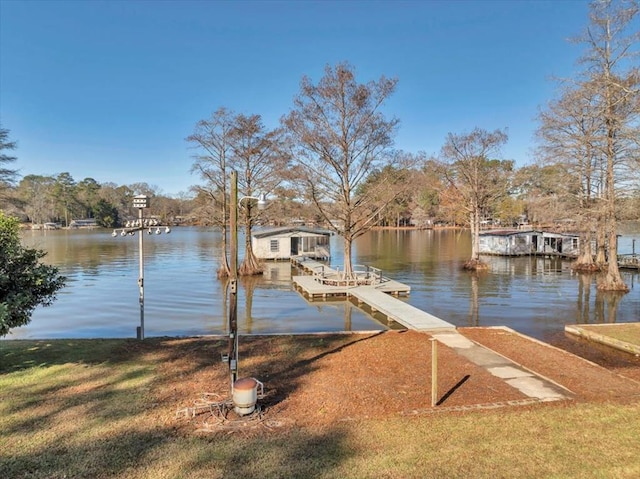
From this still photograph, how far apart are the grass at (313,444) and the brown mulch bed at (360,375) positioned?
15.7 inches

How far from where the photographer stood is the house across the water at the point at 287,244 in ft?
130

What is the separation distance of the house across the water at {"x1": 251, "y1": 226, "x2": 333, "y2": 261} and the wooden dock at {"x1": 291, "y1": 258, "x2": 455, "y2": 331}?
12.5m

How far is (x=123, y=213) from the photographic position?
111 metres

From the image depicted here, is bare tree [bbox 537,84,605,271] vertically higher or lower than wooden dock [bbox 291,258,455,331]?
higher

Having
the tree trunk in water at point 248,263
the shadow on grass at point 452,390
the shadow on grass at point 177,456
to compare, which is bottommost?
the shadow on grass at point 452,390

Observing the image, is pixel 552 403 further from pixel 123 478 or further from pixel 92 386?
pixel 92 386

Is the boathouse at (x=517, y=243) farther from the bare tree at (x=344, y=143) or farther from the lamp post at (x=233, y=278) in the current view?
the lamp post at (x=233, y=278)

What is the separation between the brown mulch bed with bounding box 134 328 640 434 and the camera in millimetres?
6809

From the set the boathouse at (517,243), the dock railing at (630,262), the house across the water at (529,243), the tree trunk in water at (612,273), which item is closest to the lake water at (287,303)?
the tree trunk in water at (612,273)

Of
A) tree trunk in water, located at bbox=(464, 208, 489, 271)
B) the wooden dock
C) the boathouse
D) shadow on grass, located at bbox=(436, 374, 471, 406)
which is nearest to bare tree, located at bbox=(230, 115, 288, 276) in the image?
the wooden dock

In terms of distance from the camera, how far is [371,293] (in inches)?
794

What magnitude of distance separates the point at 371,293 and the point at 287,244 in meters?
21.1

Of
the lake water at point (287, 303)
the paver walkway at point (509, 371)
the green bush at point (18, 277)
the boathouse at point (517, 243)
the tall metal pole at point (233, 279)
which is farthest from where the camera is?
the boathouse at point (517, 243)

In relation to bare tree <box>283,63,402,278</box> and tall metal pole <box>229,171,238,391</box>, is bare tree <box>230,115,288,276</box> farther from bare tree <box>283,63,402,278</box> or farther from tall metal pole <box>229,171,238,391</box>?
tall metal pole <box>229,171,238,391</box>
